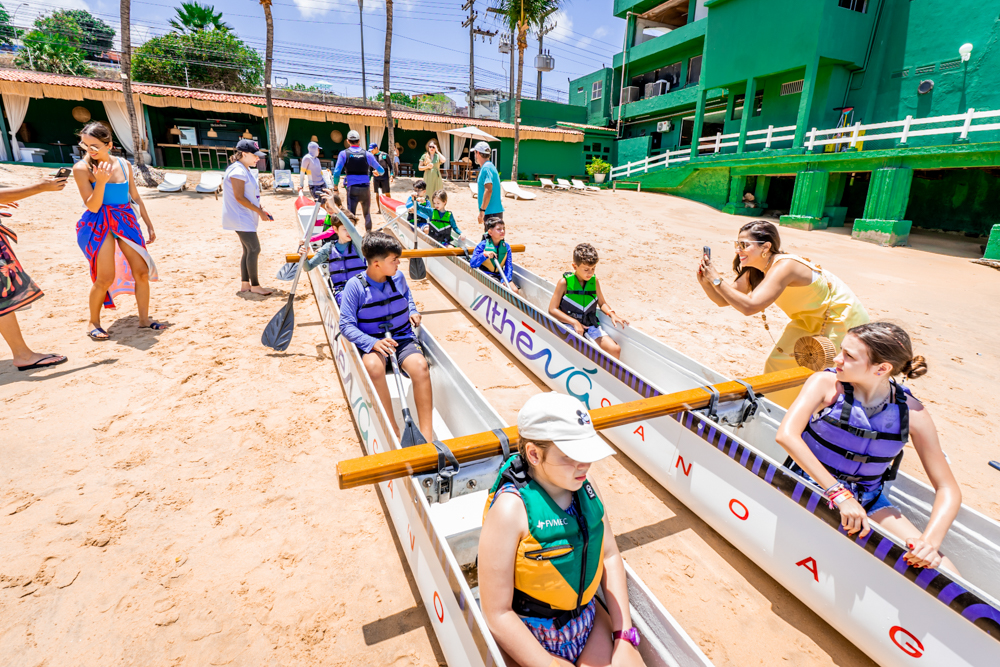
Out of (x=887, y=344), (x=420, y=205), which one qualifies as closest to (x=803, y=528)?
(x=887, y=344)

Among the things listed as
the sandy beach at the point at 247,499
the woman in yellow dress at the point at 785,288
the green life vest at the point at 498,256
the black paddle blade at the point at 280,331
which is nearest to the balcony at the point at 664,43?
the sandy beach at the point at 247,499

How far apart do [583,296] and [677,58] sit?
23.0m

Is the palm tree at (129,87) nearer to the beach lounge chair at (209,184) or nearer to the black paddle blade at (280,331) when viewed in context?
the beach lounge chair at (209,184)

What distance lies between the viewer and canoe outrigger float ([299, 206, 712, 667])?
1662 millimetres

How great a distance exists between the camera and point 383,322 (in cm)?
342

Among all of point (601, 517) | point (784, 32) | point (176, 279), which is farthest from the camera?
point (784, 32)

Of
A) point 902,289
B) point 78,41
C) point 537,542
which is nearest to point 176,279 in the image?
point 537,542

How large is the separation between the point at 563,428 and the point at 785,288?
6.84 ft

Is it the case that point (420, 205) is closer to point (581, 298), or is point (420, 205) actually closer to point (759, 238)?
point (581, 298)

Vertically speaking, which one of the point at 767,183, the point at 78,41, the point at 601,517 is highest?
the point at 78,41

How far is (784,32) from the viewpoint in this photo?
49.2 ft

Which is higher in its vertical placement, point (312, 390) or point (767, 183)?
point (767, 183)

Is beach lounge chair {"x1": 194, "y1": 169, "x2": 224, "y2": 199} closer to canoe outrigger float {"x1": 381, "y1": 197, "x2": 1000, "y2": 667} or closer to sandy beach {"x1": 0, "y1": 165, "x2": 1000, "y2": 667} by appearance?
sandy beach {"x1": 0, "y1": 165, "x2": 1000, "y2": 667}

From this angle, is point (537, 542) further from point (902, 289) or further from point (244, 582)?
point (902, 289)
